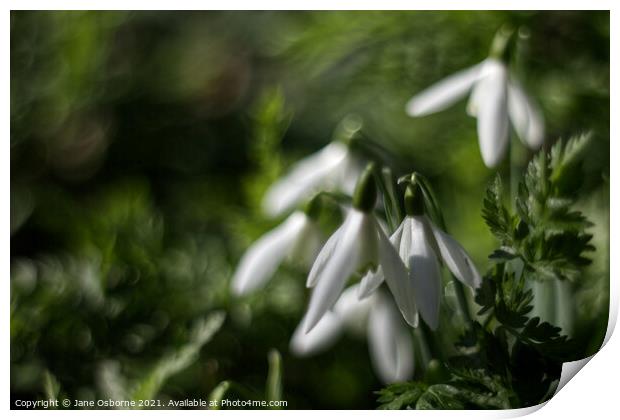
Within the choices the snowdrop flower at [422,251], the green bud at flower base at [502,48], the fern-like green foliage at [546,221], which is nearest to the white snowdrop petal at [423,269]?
the snowdrop flower at [422,251]

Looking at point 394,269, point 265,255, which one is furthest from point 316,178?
point 394,269

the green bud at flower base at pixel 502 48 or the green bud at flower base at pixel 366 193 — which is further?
the green bud at flower base at pixel 502 48

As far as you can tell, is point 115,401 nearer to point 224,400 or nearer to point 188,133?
point 224,400

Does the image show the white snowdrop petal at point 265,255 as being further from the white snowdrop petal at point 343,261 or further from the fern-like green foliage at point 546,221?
the fern-like green foliage at point 546,221

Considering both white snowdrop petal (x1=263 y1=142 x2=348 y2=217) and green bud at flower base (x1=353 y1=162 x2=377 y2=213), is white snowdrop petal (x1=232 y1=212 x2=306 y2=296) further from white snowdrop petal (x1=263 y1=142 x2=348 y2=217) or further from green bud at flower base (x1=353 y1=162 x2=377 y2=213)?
green bud at flower base (x1=353 y1=162 x2=377 y2=213)

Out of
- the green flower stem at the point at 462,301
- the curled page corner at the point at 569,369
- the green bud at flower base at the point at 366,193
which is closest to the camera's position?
the green bud at flower base at the point at 366,193

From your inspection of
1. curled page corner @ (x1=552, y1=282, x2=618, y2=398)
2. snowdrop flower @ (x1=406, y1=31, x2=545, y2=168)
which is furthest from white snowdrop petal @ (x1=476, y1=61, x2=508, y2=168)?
curled page corner @ (x1=552, y1=282, x2=618, y2=398)

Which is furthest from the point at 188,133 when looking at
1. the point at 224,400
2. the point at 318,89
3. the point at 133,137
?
the point at 224,400
